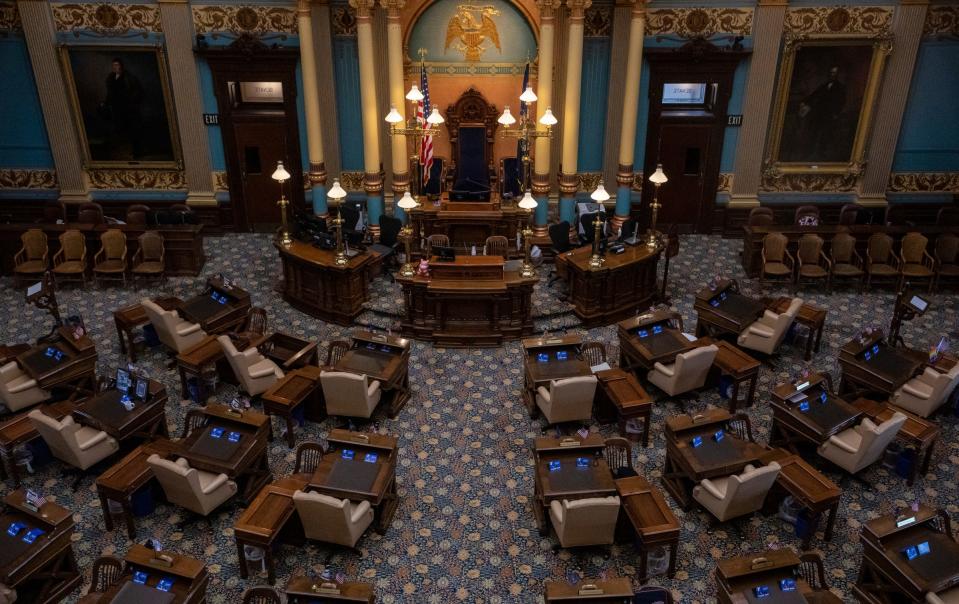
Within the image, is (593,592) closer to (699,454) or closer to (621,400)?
(699,454)

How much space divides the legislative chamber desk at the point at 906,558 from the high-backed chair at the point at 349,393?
229 inches

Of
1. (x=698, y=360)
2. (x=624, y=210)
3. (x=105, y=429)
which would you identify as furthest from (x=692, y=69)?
(x=105, y=429)

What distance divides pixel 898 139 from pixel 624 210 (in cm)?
575

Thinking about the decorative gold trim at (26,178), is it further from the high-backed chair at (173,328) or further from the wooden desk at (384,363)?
the wooden desk at (384,363)

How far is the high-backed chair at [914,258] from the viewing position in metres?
14.0

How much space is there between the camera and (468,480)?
370 inches

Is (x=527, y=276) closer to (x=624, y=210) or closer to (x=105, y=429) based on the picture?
(x=624, y=210)

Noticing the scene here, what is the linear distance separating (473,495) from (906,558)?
177 inches

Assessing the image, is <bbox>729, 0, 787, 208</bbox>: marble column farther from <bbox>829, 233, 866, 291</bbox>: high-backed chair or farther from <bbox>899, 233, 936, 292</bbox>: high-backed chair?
<bbox>899, 233, 936, 292</bbox>: high-backed chair

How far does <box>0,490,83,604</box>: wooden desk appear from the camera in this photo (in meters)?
7.41

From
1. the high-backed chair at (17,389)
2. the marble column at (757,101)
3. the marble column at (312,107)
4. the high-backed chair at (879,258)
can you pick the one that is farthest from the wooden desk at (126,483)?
the marble column at (757,101)

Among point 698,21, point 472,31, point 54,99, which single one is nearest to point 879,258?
point 698,21

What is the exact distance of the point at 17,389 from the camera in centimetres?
1009

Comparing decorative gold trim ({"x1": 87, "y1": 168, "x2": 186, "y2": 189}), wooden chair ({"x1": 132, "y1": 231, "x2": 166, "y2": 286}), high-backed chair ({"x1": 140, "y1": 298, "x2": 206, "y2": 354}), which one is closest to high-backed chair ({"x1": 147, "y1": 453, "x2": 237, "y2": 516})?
high-backed chair ({"x1": 140, "y1": 298, "x2": 206, "y2": 354})
